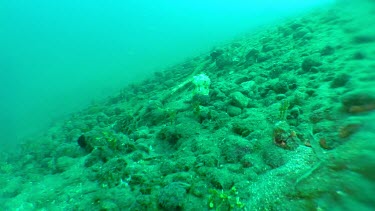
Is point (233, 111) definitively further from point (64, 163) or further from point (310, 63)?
point (64, 163)

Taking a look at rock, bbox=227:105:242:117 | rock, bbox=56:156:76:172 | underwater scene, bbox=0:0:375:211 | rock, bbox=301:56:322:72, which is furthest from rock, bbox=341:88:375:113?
rock, bbox=56:156:76:172

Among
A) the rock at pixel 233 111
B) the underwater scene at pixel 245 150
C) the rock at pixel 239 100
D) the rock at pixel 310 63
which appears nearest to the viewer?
the underwater scene at pixel 245 150

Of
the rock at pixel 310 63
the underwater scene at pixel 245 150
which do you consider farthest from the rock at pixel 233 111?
the rock at pixel 310 63

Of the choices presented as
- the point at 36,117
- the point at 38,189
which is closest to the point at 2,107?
the point at 36,117

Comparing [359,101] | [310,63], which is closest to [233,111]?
[359,101]

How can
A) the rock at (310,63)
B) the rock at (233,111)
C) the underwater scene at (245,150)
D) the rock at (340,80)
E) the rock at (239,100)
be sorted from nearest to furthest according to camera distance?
the underwater scene at (245,150) < the rock at (340,80) < the rock at (233,111) < the rock at (239,100) < the rock at (310,63)

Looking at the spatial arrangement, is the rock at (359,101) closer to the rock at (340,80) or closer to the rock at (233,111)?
the rock at (340,80)

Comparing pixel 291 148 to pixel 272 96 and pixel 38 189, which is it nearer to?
pixel 272 96

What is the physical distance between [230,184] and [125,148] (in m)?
2.46

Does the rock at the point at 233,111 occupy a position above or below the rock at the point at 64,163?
below

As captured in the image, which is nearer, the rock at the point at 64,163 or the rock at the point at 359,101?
the rock at the point at 359,101

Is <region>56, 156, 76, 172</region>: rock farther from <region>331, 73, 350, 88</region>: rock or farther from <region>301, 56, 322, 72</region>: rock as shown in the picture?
<region>301, 56, 322, 72</region>: rock

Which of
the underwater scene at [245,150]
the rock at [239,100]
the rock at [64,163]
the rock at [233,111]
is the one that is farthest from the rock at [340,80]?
the rock at [64,163]

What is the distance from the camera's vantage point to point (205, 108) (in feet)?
20.2
